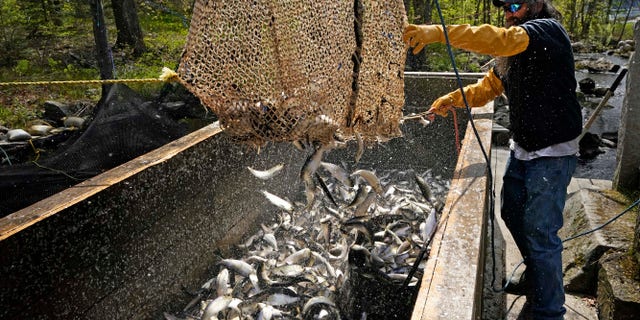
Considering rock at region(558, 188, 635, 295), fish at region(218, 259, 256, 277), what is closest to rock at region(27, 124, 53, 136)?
fish at region(218, 259, 256, 277)

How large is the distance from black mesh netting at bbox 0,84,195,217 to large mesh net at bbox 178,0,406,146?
77.8 inches

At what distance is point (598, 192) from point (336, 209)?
2.99 meters

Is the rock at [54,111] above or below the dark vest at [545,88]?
below

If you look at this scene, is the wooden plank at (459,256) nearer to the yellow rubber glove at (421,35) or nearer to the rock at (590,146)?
the yellow rubber glove at (421,35)

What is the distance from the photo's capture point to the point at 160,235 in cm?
345

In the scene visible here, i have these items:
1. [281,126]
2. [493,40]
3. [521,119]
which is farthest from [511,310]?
[281,126]

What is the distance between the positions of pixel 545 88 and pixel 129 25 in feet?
43.2

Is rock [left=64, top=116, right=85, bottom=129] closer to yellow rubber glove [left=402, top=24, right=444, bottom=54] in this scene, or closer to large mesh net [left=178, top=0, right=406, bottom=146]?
large mesh net [left=178, top=0, right=406, bottom=146]

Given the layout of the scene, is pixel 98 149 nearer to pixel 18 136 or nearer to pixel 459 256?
pixel 18 136

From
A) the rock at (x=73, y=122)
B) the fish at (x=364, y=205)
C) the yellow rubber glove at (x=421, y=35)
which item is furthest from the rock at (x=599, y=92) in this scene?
the rock at (x=73, y=122)

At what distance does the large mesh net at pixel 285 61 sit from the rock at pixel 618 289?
2.40 m

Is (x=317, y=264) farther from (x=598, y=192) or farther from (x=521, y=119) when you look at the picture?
(x=598, y=192)

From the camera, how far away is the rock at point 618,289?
3.19 m

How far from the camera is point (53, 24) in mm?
14336
